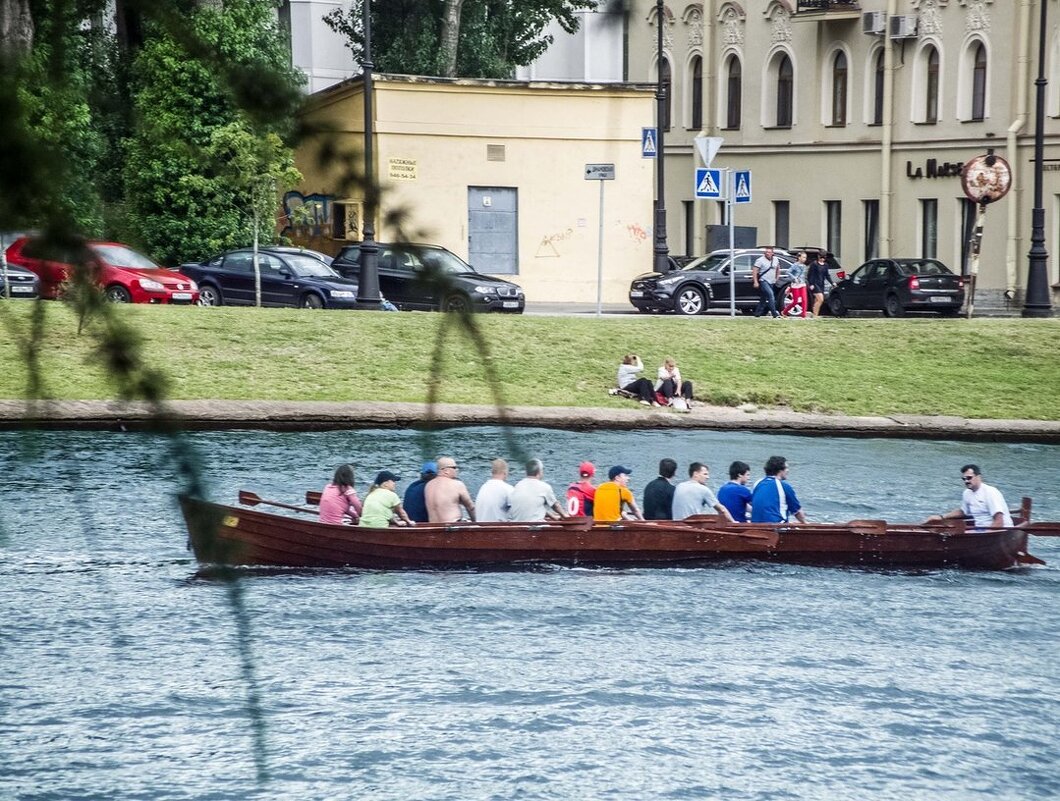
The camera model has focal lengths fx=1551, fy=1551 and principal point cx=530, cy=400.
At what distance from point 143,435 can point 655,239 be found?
4030cm

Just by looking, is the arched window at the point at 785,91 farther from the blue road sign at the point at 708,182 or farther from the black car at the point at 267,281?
the black car at the point at 267,281

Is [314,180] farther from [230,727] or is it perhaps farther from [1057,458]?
[1057,458]

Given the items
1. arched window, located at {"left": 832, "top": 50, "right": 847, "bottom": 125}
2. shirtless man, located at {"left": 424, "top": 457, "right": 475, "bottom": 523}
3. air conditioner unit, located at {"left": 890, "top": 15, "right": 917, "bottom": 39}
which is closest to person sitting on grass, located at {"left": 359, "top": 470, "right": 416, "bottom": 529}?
shirtless man, located at {"left": 424, "top": 457, "right": 475, "bottom": 523}

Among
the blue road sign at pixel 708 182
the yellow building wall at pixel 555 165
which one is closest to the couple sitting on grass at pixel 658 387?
the blue road sign at pixel 708 182

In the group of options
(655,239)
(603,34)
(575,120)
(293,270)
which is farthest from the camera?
(655,239)

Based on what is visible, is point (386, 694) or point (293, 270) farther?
point (293, 270)

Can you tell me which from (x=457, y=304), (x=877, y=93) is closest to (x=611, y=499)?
(x=457, y=304)

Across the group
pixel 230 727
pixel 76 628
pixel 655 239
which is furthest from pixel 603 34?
pixel 655 239

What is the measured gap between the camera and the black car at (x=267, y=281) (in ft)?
101

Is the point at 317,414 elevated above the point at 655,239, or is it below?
below

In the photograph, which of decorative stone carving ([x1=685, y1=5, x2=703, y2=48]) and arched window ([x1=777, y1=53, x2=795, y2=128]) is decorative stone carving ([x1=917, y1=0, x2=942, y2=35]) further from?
decorative stone carving ([x1=685, y1=5, x2=703, y2=48])

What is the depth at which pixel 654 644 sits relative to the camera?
14227mm

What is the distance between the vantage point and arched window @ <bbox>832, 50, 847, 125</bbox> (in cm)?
4184

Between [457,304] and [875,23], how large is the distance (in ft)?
132
